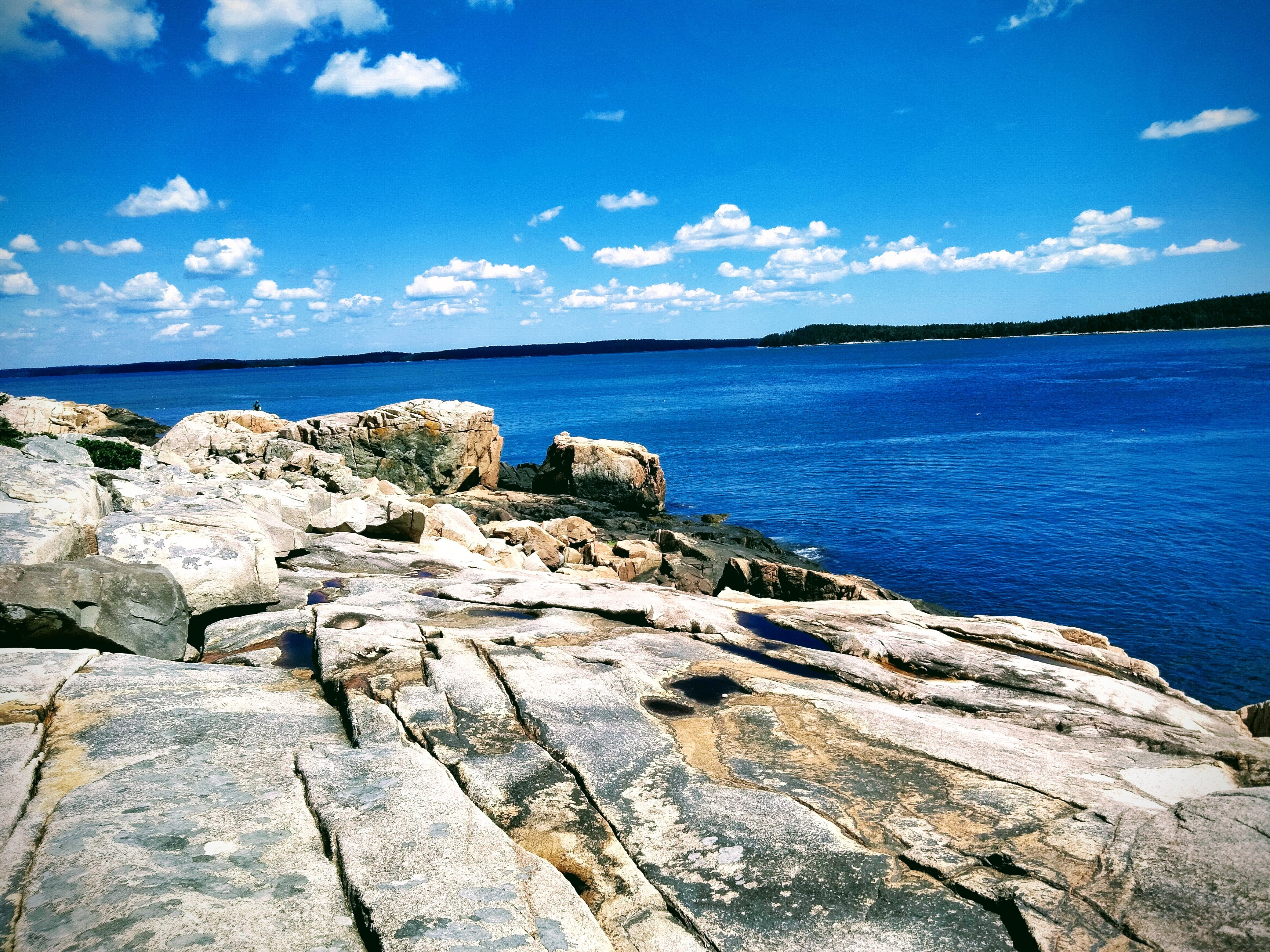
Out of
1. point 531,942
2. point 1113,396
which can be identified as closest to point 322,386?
point 1113,396

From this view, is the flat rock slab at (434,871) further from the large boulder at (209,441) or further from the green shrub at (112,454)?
the large boulder at (209,441)

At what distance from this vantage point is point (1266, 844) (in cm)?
674

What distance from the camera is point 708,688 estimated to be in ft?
34.3

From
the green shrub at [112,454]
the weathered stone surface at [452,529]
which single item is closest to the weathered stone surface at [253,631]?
the weathered stone surface at [452,529]

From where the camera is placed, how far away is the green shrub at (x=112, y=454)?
21.2 meters

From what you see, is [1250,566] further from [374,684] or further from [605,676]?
[374,684]

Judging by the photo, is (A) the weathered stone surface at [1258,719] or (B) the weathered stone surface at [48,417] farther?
(B) the weathered stone surface at [48,417]

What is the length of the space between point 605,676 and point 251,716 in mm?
4427

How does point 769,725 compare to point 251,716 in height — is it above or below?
below

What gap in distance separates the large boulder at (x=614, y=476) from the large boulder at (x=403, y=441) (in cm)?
549

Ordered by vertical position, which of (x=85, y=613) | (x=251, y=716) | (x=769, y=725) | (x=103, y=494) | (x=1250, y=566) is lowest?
(x=1250, y=566)

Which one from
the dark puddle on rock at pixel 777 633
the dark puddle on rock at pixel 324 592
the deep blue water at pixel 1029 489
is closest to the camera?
the dark puddle on rock at pixel 777 633

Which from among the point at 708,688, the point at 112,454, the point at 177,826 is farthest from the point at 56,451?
the point at 708,688

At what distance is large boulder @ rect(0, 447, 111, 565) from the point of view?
33.9 feet
